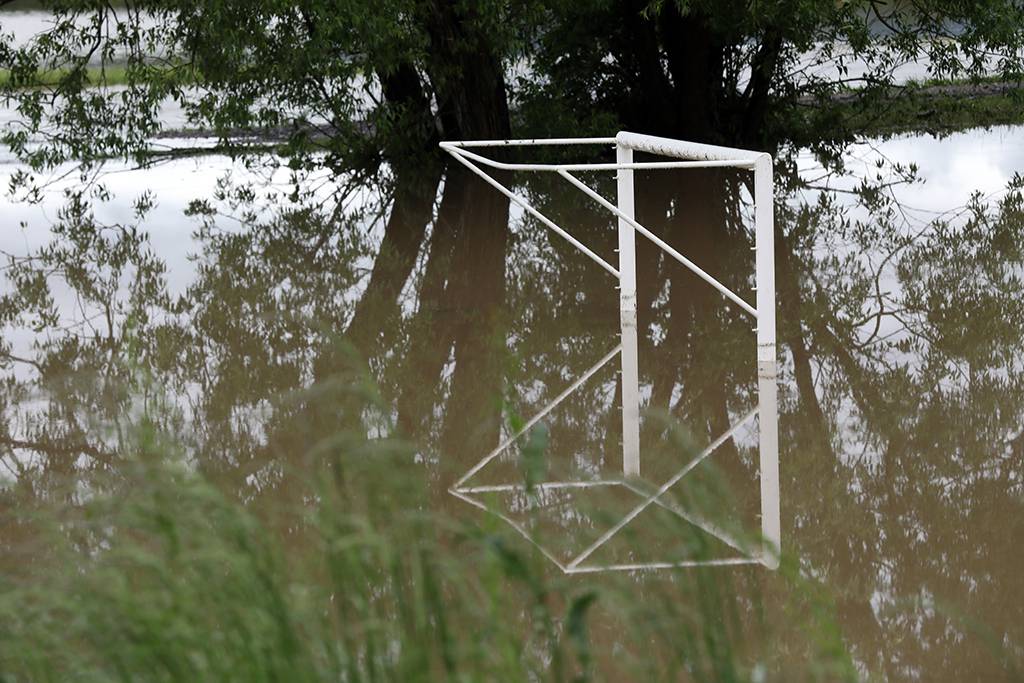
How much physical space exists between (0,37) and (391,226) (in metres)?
4.43

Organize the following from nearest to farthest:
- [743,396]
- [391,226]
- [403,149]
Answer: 1. [743,396]
2. [391,226]
3. [403,149]

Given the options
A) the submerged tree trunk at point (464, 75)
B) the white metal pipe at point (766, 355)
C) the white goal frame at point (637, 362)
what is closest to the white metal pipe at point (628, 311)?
the white goal frame at point (637, 362)

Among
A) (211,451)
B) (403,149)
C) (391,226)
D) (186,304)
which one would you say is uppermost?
(403,149)

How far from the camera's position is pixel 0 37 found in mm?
13867

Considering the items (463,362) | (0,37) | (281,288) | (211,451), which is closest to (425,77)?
(0,37)

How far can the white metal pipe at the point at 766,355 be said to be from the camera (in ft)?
16.3

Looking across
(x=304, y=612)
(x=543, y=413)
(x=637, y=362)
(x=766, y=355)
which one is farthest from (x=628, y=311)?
(x=304, y=612)

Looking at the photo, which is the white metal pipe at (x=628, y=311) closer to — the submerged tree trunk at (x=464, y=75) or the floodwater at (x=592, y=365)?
the floodwater at (x=592, y=365)

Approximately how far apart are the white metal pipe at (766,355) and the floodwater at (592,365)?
5 centimetres

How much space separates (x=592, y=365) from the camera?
6.96 metres

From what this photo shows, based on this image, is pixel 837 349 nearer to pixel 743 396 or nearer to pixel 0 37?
pixel 743 396

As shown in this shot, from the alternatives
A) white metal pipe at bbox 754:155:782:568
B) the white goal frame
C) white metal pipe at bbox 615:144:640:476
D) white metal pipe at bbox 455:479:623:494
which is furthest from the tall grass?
white metal pipe at bbox 615:144:640:476

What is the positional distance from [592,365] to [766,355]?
853mm

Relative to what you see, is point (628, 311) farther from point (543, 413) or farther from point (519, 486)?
point (519, 486)
